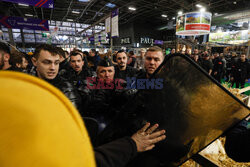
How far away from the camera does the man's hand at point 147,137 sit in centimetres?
59

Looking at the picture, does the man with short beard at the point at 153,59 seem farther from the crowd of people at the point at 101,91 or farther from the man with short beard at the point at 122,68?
the man with short beard at the point at 122,68

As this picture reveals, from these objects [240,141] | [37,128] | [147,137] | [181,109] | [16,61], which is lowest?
[240,141]

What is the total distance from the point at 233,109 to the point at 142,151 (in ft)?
1.60

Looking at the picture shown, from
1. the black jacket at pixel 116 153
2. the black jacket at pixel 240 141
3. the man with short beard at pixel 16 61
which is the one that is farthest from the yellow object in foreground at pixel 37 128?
the man with short beard at pixel 16 61

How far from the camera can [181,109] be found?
0.60 m

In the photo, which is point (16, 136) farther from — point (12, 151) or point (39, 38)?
point (39, 38)

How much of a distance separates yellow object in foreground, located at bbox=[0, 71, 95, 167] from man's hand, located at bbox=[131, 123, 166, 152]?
1.26 ft

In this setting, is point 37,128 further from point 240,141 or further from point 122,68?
point 122,68

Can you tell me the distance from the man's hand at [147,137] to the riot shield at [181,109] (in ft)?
0.10

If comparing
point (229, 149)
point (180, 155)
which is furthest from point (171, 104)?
point (229, 149)

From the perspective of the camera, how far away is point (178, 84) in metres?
0.54

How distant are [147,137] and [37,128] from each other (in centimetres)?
52

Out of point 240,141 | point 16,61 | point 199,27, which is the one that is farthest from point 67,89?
point 199,27

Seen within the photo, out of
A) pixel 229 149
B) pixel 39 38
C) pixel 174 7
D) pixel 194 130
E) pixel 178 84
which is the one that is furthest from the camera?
pixel 39 38
